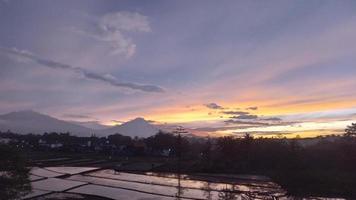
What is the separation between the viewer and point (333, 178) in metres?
37.0

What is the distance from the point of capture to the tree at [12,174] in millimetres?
18297

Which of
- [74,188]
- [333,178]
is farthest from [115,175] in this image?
[333,178]

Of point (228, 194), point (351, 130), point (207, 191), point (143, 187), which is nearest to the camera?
point (228, 194)

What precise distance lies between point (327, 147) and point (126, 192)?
29.6 m

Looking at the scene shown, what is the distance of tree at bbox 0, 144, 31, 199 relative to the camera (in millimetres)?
18297

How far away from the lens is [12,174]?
61.5 feet

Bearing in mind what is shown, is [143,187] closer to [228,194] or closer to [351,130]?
[228,194]

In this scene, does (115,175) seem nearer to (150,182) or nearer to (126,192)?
(150,182)

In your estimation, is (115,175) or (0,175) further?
(115,175)

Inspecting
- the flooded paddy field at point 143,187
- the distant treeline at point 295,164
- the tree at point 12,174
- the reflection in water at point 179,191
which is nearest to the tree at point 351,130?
the distant treeline at point 295,164

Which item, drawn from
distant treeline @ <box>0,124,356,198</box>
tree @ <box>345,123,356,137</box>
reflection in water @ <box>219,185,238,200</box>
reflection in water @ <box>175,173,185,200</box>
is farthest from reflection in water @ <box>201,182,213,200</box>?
tree @ <box>345,123,356,137</box>

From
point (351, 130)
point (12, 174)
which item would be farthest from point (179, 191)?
point (351, 130)

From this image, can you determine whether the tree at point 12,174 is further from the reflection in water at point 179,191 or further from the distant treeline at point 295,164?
the distant treeline at point 295,164

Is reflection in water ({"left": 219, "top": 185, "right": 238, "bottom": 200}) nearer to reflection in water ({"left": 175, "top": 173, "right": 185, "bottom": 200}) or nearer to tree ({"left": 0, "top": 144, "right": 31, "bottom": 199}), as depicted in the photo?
reflection in water ({"left": 175, "top": 173, "right": 185, "bottom": 200})
